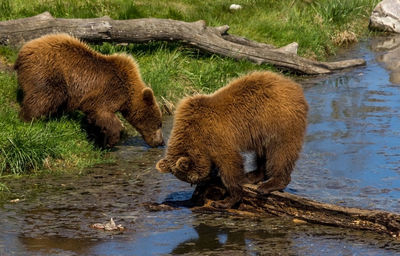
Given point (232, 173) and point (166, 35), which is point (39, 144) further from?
point (166, 35)

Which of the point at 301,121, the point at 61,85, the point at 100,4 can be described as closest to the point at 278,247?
the point at 301,121

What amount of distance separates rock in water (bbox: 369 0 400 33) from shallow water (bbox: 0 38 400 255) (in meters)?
6.79

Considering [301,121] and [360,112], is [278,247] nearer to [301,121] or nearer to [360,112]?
[301,121]

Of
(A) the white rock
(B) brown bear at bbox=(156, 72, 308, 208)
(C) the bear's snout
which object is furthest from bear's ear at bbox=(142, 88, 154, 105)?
(A) the white rock

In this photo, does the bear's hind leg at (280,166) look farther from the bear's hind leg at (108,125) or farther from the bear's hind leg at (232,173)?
the bear's hind leg at (108,125)

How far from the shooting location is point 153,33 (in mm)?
11625

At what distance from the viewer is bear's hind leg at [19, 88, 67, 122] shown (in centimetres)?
915

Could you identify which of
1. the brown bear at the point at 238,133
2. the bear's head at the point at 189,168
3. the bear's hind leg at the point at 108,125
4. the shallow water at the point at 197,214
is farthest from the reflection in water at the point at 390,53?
the bear's head at the point at 189,168

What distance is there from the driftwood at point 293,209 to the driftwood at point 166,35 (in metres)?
4.04

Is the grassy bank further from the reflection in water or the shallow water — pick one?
the reflection in water

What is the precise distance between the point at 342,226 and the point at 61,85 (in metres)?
4.19

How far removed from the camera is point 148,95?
9.62m

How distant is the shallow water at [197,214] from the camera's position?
6.50 m

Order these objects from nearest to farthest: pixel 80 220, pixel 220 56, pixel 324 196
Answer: pixel 80 220 → pixel 324 196 → pixel 220 56
